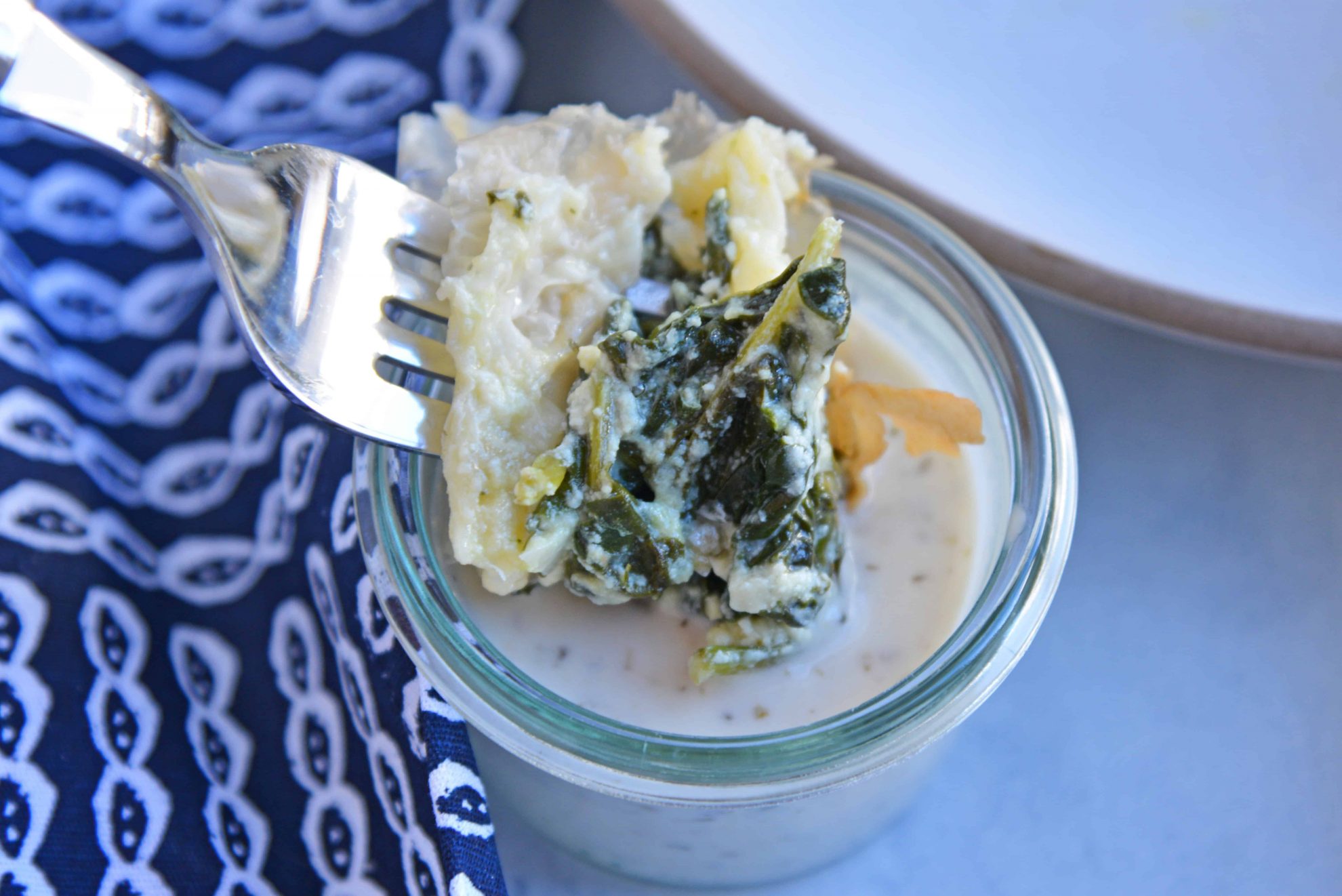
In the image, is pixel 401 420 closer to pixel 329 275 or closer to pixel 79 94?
pixel 329 275

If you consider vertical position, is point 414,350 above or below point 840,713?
above

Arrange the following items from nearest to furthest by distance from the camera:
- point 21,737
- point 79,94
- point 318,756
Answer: point 79,94 < point 21,737 < point 318,756

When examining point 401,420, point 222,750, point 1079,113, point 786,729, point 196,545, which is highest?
point 1079,113

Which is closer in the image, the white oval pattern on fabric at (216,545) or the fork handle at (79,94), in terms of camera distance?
the fork handle at (79,94)

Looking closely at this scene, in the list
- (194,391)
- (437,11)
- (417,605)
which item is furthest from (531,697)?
(437,11)

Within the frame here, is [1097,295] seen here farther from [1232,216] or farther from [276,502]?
[276,502]

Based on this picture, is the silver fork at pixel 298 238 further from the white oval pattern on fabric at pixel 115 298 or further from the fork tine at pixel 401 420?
the white oval pattern on fabric at pixel 115 298

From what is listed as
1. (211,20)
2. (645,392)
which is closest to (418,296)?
(645,392)

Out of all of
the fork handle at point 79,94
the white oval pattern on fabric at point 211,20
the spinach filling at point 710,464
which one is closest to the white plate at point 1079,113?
the white oval pattern on fabric at point 211,20
